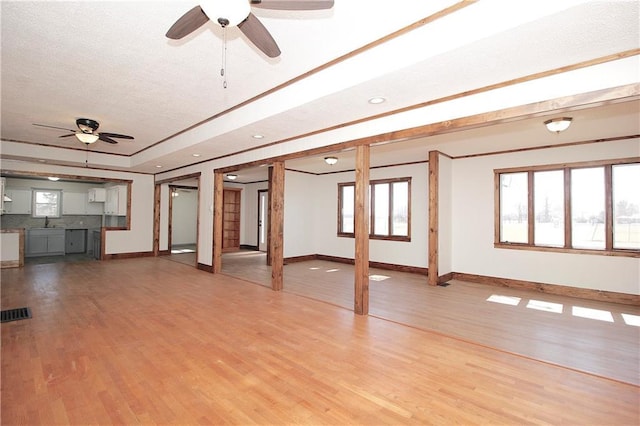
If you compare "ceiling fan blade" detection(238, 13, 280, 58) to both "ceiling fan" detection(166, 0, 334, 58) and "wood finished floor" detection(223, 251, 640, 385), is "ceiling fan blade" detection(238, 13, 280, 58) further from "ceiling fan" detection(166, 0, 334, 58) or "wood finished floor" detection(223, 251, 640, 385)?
"wood finished floor" detection(223, 251, 640, 385)

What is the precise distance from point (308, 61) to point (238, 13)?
1324 millimetres

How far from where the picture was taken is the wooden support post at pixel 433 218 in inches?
239

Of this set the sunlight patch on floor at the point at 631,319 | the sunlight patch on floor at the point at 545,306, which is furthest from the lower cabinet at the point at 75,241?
the sunlight patch on floor at the point at 631,319

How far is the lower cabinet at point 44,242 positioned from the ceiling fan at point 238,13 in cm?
1041

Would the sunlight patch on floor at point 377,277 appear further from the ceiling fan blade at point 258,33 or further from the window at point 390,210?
the ceiling fan blade at point 258,33

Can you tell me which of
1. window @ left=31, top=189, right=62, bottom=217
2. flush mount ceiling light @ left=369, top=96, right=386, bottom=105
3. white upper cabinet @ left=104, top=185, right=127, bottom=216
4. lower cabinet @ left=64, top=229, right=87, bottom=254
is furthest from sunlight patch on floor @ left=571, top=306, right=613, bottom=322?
window @ left=31, top=189, right=62, bottom=217

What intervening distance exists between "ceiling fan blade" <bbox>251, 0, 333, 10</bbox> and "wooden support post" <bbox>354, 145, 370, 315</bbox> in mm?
2493

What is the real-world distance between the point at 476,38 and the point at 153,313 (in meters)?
4.73

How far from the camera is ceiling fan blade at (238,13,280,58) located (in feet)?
6.74

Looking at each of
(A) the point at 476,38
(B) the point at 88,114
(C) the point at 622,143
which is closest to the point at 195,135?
(B) the point at 88,114

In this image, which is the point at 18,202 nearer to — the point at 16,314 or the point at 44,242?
the point at 44,242

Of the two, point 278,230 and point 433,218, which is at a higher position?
point 433,218

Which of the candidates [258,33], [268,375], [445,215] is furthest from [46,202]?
[445,215]

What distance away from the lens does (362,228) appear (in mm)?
4363
